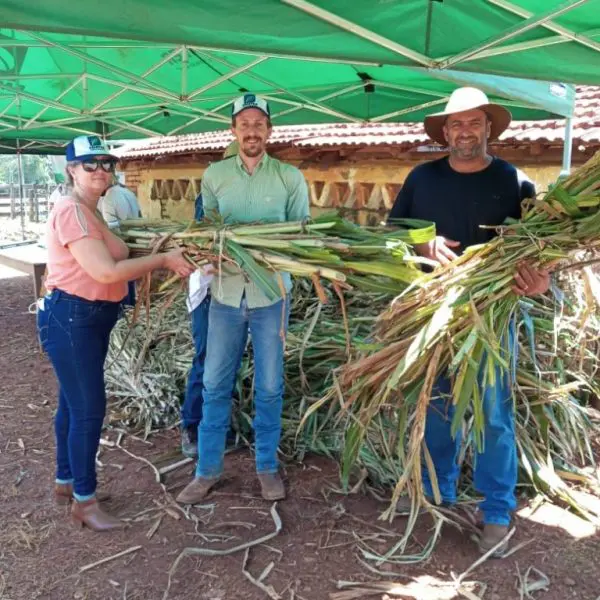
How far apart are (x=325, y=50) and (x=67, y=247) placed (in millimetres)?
1406

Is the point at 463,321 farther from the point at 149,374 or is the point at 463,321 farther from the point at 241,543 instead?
the point at 149,374

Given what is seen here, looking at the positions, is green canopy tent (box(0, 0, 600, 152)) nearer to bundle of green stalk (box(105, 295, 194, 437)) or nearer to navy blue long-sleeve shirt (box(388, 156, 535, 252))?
navy blue long-sleeve shirt (box(388, 156, 535, 252))

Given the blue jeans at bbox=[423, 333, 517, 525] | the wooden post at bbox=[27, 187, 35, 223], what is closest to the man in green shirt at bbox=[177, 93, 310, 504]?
the blue jeans at bbox=[423, 333, 517, 525]

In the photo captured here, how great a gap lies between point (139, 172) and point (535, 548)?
9.66m

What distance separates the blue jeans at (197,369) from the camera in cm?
326

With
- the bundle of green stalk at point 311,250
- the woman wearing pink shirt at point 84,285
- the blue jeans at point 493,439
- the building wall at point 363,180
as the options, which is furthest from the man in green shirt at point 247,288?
the building wall at point 363,180

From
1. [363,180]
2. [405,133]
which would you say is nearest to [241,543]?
[363,180]

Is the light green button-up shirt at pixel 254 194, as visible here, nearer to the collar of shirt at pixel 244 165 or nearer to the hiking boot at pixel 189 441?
the collar of shirt at pixel 244 165

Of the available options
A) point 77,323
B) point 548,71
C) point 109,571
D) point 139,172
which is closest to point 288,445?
point 109,571

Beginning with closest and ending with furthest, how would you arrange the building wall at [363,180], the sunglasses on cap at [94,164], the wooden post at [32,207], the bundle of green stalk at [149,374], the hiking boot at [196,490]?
the sunglasses on cap at [94,164] < the hiking boot at [196,490] < the bundle of green stalk at [149,374] < the building wall at [363,180] < the wooden post at [32,207]

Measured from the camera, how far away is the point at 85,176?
2422 mm

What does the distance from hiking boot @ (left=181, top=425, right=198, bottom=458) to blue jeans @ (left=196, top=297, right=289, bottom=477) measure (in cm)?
45

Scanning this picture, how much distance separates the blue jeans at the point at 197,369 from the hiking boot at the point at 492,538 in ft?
5.23

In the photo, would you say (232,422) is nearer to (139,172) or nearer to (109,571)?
(109,571)
